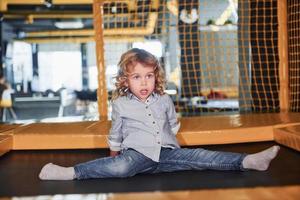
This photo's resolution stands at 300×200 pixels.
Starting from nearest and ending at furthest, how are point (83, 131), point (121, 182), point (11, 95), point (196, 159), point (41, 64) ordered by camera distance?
point (121, 182)
point (196, 159)
point (83, 131)
point (11, 95)
point (41, 64)

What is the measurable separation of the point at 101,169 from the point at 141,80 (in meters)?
0.39

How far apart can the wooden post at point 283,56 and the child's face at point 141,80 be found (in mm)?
1874

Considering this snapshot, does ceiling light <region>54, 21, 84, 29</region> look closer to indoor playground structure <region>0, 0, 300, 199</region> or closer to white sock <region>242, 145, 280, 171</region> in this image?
indoor playground structure <region>0, 0, 300, 199</region>

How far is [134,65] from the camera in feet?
5.24

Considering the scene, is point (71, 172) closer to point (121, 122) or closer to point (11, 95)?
point (121, 122)

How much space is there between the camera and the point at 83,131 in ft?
7.43

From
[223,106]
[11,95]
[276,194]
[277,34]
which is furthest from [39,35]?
[276,194]

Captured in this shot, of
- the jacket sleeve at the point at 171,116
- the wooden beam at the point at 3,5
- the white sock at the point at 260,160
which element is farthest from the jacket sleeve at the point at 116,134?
the wooden beam at the point at 3,5

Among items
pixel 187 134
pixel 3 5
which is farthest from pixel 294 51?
pixel 3 5

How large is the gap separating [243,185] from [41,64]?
8237mm

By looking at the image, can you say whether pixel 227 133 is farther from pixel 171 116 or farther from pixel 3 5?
pixel 3 5

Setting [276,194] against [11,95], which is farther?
[11,95]

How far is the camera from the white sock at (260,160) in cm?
152

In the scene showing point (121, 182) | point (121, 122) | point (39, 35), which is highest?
point (39, 35)
